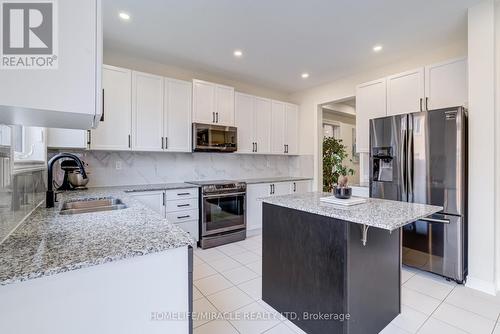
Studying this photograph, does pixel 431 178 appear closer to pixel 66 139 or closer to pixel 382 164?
pixel 382 164

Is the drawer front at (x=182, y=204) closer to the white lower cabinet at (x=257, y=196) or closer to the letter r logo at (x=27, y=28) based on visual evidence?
the white lower cabinet at (x=257, y=196)

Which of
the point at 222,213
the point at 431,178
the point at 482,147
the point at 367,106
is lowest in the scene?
the point at 222,213

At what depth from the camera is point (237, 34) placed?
280cm

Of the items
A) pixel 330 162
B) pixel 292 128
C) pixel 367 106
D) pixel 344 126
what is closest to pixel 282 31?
pixel 367 106

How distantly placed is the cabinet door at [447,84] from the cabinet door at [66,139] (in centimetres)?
407

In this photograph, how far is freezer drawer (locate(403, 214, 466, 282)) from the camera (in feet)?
7.81

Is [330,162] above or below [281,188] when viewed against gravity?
above

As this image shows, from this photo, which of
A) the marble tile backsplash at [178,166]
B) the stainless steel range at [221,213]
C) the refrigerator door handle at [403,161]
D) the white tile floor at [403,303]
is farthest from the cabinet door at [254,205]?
the refrigerator door handle at [403,161]

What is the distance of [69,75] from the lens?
0.73 meters

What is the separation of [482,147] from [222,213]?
9.99 feet

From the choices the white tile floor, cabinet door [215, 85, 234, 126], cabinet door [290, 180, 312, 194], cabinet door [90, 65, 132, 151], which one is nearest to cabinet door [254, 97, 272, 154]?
cabinet door [215, 85, 234, 126]

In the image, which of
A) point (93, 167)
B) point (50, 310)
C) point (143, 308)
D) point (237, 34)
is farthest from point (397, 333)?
point (93, 167)

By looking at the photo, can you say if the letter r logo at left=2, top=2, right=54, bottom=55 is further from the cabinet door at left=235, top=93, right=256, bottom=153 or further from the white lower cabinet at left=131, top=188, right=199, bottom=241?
the cabinet door at left=235, top=93, right=256, bottom=153

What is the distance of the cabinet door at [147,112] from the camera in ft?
10.3
